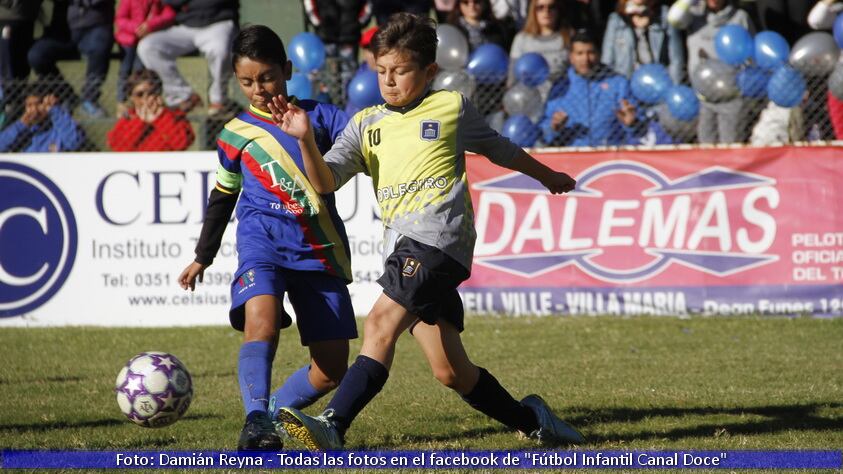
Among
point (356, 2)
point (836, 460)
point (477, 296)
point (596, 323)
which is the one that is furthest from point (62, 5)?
point (836, 460)

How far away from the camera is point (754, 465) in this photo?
500cm

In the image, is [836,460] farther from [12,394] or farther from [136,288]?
[136,288]

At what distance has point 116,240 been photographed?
1130 centimetres

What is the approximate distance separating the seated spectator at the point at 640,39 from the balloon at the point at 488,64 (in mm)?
1230

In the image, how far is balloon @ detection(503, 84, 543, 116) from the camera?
11.8 meters

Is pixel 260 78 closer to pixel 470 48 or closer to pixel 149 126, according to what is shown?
pixel 149 126

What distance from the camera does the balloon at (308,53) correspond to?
12539mm

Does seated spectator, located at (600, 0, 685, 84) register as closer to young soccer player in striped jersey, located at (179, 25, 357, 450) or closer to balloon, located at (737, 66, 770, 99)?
balloon, located at (737, 66, 770, 99)

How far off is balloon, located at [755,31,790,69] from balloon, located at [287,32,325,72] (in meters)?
4.65

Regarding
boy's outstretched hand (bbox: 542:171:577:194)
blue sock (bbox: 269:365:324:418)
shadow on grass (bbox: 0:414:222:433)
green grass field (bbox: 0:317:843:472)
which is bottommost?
green grass field (bbox: 0:317:843:472)

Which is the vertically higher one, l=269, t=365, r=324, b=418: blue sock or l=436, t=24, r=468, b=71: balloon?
l=436, t=24, r=468, b=71: balloon

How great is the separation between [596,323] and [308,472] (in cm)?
624

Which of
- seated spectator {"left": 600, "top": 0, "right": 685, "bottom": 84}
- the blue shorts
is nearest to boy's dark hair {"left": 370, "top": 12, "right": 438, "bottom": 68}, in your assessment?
the blue shorts

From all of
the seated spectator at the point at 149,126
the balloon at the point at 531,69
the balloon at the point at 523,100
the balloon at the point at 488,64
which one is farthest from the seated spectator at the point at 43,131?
the balloon at the point at 531,69
